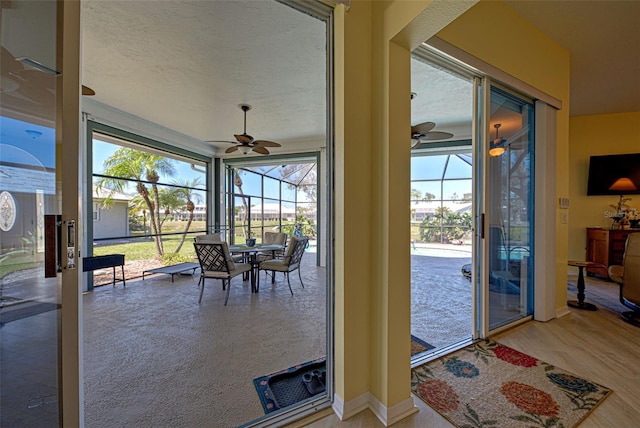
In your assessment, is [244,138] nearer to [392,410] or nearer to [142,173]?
[142,173]

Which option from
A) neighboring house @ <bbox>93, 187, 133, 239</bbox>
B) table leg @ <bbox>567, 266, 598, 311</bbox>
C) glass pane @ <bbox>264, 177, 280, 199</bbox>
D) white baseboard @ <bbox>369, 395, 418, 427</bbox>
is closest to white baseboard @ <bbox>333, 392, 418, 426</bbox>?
white baseboard @ <bbox>369, 395, 418, 427</bbox>

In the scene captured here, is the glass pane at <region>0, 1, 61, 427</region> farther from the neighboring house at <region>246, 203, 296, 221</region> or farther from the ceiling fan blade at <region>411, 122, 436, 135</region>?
the neighboring house at <region>246, 203, 296, 221</region>

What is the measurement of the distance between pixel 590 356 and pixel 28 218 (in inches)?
143

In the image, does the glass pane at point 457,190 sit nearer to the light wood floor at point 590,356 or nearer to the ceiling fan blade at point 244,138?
the light wood floor at point 590,356

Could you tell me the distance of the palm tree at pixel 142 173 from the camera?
14.9 feet

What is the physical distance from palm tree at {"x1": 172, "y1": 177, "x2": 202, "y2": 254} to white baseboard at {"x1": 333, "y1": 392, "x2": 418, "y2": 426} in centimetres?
548

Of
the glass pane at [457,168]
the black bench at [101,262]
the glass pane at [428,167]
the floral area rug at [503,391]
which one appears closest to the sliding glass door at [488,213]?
the floral area rug at [503,391]

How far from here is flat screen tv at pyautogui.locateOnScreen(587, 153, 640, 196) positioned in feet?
14.4

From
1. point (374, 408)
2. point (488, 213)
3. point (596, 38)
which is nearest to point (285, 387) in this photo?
point (374, 408)

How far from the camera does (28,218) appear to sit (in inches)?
35.5

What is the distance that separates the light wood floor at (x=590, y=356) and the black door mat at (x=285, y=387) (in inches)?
11.4

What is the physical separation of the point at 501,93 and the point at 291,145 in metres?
4.33

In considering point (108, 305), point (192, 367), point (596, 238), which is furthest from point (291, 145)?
point (596, 238)

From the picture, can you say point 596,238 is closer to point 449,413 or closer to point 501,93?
point 501,93
